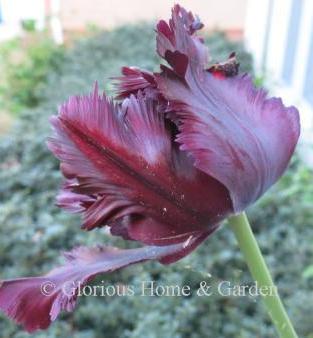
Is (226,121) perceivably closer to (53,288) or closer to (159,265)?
(53,288)

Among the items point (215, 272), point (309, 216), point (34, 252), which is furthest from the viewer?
point (309, 216)

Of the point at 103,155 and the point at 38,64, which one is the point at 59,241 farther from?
the point at 38,64

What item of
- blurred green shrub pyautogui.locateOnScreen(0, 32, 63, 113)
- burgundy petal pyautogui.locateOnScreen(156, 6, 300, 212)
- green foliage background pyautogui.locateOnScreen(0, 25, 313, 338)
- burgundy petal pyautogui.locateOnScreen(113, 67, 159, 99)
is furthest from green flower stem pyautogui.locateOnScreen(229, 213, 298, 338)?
blurred green shrub pyautogui.locateOnScreen(0, 32, 63, 113)

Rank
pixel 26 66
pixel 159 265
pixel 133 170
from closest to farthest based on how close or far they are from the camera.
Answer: pixel 133 170, pixel 159 265, pixel 26 66

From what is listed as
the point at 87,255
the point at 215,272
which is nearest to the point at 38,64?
the point at 215,272

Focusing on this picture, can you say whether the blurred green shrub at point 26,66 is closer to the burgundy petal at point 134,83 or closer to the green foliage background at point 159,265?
the green foliage background at point 159,265

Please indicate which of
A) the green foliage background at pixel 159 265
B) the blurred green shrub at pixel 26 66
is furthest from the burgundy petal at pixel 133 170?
the blurred green shrub at pixel 26 66

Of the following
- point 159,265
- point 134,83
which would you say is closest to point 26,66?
point 159,265
